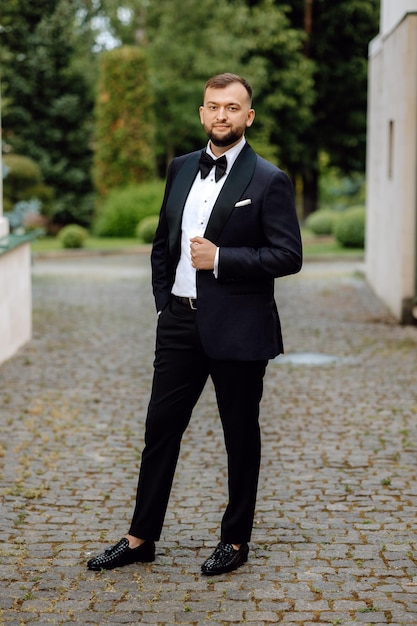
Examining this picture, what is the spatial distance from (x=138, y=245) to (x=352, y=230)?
18.1 feet

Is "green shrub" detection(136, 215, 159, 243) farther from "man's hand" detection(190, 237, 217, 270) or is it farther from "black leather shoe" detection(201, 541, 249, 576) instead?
"man's hand" detection(190, 237, 217, 270)

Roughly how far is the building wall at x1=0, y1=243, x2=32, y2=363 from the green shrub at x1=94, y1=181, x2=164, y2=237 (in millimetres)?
19893

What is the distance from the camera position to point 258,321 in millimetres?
4605

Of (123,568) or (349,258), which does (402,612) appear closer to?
(123,568)

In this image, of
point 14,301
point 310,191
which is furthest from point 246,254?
point 310,191

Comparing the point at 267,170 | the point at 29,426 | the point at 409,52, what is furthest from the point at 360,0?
the point at 267,170

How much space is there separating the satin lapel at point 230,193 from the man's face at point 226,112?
0.11m

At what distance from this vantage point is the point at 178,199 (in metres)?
4.66

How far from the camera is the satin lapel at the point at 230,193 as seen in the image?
4531 mm

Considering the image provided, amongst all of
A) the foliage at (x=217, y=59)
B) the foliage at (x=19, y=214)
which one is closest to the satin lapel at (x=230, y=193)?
the foliage at (x=19, y=214)

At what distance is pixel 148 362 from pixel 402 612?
6.64 meters

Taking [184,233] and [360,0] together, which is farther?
[360,0]

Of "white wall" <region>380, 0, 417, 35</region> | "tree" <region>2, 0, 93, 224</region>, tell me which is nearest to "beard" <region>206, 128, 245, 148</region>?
"white wall" <region>380, 0, 417, 35</region>

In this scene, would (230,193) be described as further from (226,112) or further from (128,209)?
(128,209)
